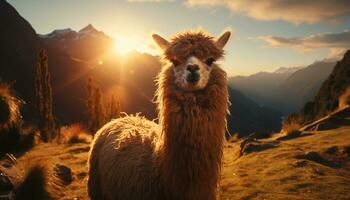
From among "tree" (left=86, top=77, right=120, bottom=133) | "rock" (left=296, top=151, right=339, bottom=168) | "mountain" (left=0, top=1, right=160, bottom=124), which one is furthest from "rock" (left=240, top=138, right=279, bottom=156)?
"mountain" (left=0, top=1, right=160, bottom=124)

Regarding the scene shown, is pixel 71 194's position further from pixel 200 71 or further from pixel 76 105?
pixel 76 105

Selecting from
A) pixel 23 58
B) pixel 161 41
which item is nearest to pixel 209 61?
pixel 161 41

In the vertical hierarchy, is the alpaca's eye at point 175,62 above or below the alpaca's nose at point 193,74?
above

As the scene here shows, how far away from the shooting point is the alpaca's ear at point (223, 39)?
5.44 meters

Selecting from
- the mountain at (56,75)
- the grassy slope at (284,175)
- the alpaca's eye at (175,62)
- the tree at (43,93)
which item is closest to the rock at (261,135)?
the grassy slope at (284,175)

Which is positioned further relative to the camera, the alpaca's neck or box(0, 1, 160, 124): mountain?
box(0, 1, 160, 124): mountain

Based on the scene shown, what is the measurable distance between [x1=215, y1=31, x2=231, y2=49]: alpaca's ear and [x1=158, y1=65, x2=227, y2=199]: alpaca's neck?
3.16 feet

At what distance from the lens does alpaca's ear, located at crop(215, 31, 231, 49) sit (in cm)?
544

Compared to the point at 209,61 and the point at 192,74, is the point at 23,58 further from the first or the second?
the point at 192,74

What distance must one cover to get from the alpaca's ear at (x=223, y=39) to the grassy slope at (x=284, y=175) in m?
3.93

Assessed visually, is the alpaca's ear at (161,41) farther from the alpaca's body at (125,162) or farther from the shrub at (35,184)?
the shrub at (35,184)

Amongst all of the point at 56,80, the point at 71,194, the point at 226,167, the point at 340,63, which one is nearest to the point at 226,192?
the point at 226,167

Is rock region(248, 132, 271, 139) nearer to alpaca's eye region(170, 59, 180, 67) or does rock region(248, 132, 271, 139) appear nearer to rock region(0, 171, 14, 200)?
rock region(0, 171, 14, 200)

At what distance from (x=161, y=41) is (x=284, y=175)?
18.2 ft
